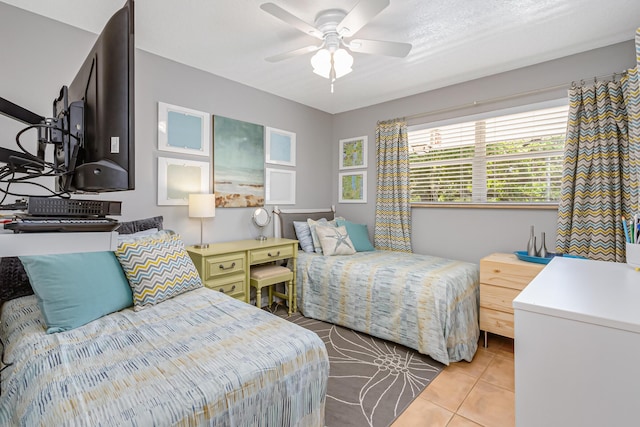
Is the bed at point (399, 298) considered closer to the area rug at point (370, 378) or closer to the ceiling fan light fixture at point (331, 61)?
the area rug at point (370, 378)

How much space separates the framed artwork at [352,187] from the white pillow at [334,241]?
0.81 metres

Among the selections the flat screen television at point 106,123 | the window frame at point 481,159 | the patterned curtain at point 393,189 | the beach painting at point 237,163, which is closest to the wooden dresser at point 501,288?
the window frame at point 481,159

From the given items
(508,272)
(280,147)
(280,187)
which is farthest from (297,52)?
(508,272)

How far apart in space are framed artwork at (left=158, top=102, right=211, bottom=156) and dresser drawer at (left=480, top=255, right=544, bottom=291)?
107 inches

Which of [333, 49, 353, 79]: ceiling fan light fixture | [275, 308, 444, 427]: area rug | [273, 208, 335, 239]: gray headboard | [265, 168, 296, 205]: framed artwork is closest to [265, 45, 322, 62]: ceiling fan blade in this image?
[333, 49, 353, 79]: ceiling fan light fixture

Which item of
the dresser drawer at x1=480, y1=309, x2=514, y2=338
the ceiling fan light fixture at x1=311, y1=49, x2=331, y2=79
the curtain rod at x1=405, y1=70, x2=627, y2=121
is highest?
the curtain rod at x1=405, y1=70, x2=627, y2=121

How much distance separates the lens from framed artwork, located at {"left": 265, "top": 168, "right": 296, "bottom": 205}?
3477mm

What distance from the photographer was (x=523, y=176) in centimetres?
283

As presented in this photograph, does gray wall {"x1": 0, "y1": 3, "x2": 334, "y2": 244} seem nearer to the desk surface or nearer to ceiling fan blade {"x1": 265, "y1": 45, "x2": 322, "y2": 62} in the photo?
the desk surface

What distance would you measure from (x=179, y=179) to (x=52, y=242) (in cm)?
216

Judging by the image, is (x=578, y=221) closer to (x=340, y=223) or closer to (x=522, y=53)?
(x=522, y=53)

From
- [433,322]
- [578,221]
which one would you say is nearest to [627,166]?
[578,221]

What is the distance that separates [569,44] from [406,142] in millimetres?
1571

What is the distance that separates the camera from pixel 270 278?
2.89m
